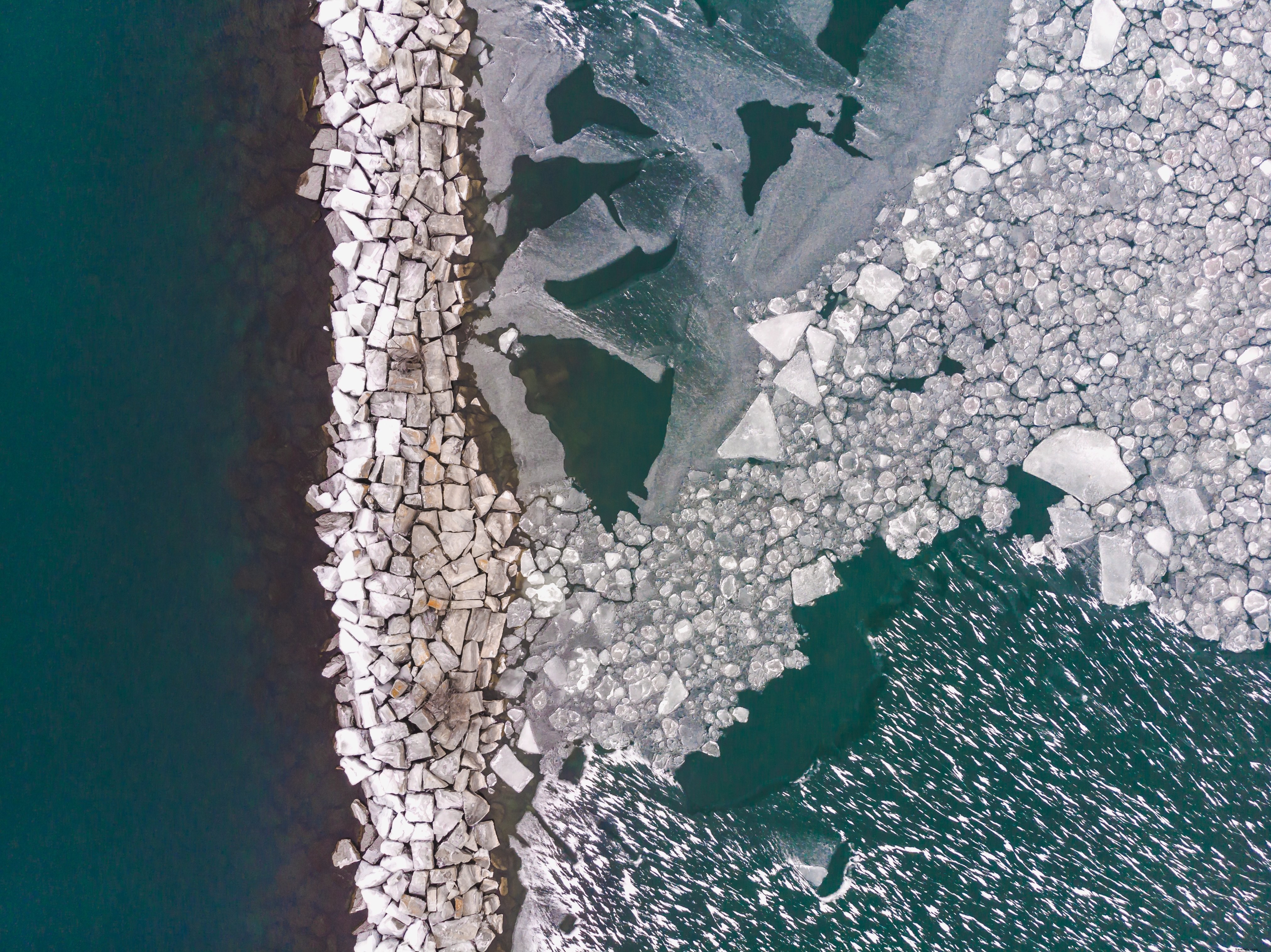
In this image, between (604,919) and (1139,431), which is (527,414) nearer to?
(604,919)

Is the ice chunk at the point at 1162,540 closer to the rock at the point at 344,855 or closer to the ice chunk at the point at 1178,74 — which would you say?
the ice chunk at the point at 1178,74

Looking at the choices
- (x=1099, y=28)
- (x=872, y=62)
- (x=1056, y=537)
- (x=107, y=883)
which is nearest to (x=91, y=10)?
(x=872, y=62)

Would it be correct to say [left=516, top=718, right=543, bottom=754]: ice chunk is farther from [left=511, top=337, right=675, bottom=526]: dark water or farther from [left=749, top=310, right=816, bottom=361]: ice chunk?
[left=749, top=310, right=816, bottom=361]: ice chunk

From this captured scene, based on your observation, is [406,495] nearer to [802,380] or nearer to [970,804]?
[802,380]

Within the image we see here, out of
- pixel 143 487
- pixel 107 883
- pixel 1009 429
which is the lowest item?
pixel 107 883

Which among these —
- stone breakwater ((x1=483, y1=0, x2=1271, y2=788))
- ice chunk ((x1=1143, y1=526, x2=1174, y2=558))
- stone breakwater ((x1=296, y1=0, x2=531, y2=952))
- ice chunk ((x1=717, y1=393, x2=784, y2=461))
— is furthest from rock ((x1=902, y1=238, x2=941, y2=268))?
stone breakwater ((x1=296, y1=0, x2=531, y2=952))
